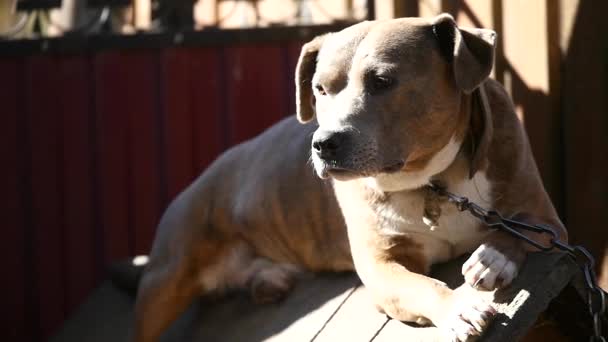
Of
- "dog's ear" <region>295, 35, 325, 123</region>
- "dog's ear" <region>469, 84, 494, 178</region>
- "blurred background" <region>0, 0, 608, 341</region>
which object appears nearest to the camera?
"dog's ear" <region>469, 84, 494, 178</region>

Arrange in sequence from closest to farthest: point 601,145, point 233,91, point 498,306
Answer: point 498,306
point 601,145
point 233,91

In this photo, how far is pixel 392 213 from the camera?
11.5 feet

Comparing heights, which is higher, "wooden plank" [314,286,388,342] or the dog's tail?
"wooden plank" [314,286,388,342]

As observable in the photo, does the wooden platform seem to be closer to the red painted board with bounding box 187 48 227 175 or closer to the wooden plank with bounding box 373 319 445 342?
the wooden plank with bounding box 373 319 445 342

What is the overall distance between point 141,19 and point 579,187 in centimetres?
346

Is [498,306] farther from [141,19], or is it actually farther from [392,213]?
[141,19]

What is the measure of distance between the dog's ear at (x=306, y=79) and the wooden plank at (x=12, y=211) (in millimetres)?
2672

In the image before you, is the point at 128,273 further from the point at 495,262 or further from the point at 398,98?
the point at 495,262

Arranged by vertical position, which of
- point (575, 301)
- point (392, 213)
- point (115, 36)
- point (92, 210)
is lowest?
point (92, 210)

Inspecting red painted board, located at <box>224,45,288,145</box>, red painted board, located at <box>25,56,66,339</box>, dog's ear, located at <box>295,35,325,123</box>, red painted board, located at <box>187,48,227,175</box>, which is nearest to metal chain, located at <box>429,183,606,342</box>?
dog's ear, located at <box>295,35,325,123</box>

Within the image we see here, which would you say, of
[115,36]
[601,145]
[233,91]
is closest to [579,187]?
[601,145]

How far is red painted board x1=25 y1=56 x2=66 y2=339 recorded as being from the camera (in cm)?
588

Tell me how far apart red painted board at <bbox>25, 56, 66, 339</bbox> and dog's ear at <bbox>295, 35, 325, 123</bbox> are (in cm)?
253

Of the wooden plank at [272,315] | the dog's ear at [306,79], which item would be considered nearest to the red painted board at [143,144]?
the wooden plank at [272,315]
